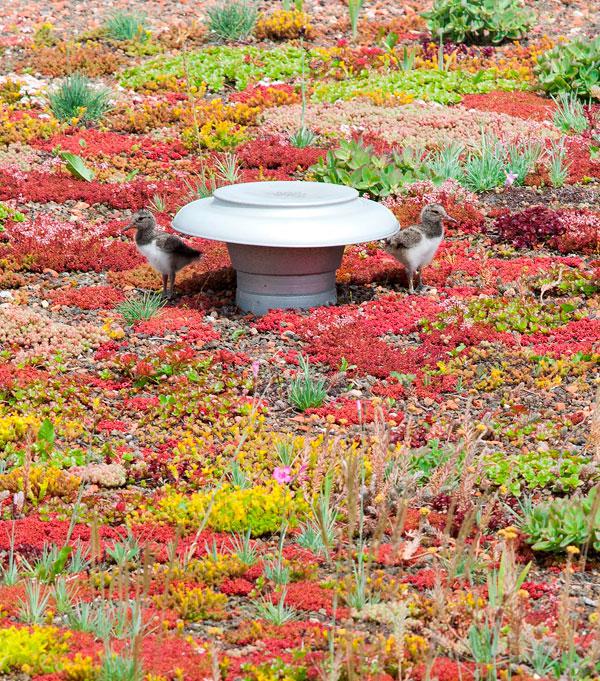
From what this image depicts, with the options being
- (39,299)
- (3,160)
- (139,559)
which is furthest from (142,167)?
(139,559)

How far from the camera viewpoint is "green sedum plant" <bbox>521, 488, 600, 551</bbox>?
564 centimetres

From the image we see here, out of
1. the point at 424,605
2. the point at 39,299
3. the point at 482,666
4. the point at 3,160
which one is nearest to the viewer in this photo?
the point at 482,666

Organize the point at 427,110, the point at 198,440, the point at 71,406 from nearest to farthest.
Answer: the point at 198,440 < the point at 71,406 < the point at 427,110

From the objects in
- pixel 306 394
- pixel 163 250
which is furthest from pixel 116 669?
pixel 163 250

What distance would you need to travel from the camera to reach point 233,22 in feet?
63.0

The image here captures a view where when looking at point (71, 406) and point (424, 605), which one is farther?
point (71, 406)

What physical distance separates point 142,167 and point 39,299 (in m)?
4.19

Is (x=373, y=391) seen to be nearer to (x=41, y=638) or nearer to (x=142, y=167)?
(x=41, y=638)

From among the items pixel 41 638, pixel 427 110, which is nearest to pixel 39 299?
pixel 41 638

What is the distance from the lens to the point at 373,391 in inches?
320

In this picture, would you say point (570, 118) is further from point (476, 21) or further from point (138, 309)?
point (138, 309)

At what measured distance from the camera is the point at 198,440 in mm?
7242

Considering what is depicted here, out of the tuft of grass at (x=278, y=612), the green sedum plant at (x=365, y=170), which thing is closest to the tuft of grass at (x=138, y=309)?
the green sedum plant at (x=365, y=170)

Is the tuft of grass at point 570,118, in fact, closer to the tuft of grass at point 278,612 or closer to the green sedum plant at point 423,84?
the green sedum plant at point 423,84
